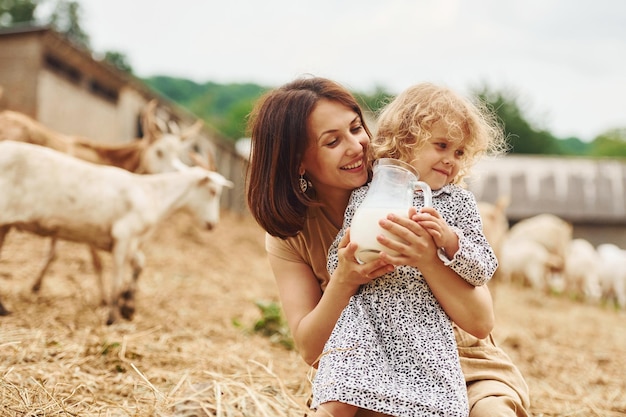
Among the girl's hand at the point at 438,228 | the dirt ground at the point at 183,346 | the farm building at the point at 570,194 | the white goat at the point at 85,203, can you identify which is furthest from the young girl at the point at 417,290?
the farm building at the point at 570,194

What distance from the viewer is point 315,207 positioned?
2582mm

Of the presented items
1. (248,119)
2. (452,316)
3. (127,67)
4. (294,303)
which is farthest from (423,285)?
(127,67)

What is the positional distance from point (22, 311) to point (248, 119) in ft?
10.5

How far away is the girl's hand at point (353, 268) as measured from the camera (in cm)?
205

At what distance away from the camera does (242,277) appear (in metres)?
9.88

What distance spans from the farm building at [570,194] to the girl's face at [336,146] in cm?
2160

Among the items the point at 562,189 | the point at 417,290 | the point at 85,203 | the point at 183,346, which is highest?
A: the point at 417,290

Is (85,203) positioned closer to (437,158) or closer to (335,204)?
(335,204)

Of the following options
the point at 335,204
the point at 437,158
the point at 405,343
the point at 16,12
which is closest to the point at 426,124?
the point at 437,158

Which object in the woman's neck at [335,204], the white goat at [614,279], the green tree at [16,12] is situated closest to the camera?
the woman's neck at [335,204]

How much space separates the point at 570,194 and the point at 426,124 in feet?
78.6

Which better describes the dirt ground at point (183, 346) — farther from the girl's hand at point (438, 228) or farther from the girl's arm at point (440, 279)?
the girl's hand at point (438, 228)

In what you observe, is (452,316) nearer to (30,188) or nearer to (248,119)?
(248,119)

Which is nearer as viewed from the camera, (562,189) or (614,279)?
(614,279)
